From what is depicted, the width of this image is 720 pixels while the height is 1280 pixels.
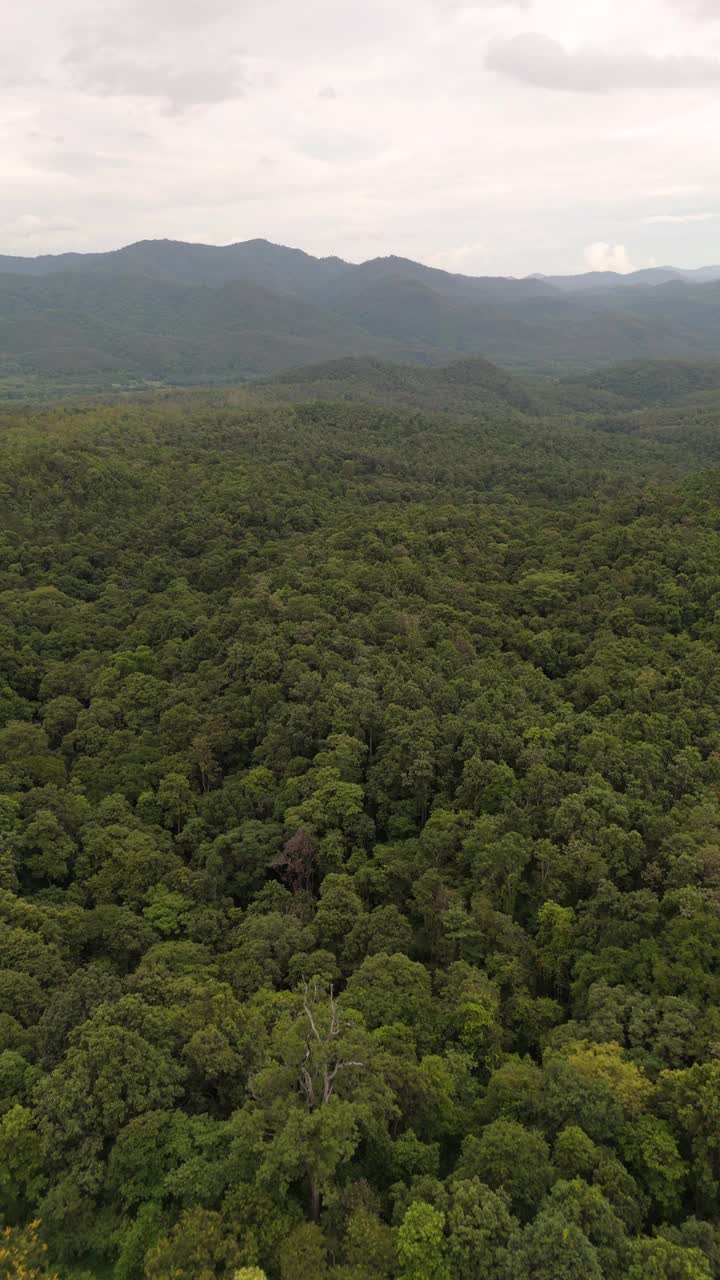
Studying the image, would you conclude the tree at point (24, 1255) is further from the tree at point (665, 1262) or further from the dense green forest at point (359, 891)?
the tree at point (665, 1262)

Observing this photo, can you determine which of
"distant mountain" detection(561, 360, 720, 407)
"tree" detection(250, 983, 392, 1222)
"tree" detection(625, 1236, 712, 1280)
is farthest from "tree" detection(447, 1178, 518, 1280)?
"distant mountain" detection(561, 360, 720, 407)

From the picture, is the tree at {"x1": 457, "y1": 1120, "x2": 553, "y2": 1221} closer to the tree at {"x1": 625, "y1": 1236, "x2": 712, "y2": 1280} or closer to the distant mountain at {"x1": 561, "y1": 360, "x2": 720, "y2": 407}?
the tree at {"x1": 625, "y1": 1236, "x2": 712, "y2": 1280}

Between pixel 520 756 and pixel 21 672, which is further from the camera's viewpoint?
pixel 21 672

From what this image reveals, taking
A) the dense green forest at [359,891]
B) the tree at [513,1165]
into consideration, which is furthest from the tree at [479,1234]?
the tree at [513,1165]

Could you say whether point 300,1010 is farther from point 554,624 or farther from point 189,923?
point 554,624

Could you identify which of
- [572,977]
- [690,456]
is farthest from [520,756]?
[690,456]

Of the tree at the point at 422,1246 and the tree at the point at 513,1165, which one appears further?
the tree at the point at 513,1165

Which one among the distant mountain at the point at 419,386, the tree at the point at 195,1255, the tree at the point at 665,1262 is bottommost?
the tree at the point at 195,1255

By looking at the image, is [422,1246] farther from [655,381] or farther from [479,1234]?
[655,381]
